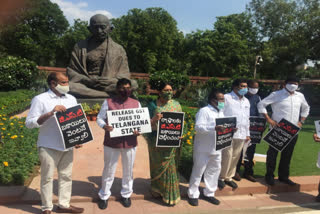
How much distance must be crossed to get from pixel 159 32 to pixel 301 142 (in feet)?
95.1

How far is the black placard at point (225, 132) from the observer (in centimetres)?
396

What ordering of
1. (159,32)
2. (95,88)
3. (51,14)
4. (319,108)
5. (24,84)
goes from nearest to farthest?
(95,88)
(24,84)
(319,108)
(159,32)
(51,14)

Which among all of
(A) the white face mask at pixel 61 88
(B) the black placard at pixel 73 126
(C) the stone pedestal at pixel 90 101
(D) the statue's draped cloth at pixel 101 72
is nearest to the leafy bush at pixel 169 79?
(D) the statue's draped cloth at pixel 101 72

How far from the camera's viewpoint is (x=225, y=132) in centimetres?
407

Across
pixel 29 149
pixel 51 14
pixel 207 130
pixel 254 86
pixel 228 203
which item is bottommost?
pixel 228 203

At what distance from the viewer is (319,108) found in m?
22.1

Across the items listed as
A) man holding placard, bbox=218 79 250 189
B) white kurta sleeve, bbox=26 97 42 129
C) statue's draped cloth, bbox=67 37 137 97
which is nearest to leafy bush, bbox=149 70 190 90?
statue's draped cloth, bbox=67 37 137 97

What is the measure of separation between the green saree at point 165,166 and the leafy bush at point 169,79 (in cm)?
1335

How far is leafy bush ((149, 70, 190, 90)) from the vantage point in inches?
702

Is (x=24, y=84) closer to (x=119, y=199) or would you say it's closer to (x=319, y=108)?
(x=119, y=199)

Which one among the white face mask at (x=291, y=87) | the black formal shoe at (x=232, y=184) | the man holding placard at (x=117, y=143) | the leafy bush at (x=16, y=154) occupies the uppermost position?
the white face mask at (x=291, y=87)

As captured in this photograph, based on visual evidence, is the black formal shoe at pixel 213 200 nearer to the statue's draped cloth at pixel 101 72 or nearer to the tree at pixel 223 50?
the statue's draped cloth at pixel 101 72

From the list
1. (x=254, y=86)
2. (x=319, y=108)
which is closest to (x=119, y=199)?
(x=254, y=86)

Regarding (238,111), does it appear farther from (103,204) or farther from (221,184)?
(103,204)
